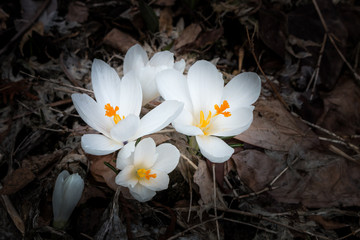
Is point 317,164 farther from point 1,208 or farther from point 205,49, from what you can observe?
point 1,208

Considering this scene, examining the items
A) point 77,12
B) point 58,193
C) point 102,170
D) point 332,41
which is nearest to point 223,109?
point 102,170

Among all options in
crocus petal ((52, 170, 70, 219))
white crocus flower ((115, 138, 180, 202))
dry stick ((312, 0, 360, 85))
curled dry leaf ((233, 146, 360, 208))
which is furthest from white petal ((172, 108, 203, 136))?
dry stick ((312, 0, 360, 85))

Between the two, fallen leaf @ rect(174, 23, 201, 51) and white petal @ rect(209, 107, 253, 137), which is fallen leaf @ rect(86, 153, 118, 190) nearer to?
white petal @ rect(209, 107, 253, 137)

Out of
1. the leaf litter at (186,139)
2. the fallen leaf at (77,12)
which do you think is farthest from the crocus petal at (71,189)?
the fallen leaf at (77,12)

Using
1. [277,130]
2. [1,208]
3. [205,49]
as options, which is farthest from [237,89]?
[1,208]

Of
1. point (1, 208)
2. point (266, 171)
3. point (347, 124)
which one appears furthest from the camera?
point (347, 124)

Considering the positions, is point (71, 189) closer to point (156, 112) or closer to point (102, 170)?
point (102, 170)
